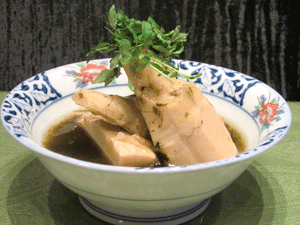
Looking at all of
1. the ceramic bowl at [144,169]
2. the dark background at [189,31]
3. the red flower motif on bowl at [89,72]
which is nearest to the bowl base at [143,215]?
the ceramic bowl at [144,169]

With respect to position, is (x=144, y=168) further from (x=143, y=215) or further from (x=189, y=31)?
(x=189, y=31)

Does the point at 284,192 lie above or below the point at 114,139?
below

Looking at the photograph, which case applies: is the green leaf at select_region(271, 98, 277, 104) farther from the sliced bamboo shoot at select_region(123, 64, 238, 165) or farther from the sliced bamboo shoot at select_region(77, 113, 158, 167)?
the sliced bamboo shoot at select_region(77, 113, 158, 167)

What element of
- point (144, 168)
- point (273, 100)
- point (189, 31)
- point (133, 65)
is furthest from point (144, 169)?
point (189, 31)

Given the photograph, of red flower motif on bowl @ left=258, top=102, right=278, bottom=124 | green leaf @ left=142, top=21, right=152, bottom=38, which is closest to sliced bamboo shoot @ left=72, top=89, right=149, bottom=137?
green leaf @ left=142, top=21, right=152, bottom=38

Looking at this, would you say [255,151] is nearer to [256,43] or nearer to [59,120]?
[59,120]

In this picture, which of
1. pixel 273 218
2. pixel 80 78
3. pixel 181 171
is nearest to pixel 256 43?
pixel 80 78

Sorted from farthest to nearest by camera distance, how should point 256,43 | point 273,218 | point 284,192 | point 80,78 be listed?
point 256,43
point 80,78
point 284,192
point 273,218

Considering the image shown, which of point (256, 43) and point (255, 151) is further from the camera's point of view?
point (256, 43)
